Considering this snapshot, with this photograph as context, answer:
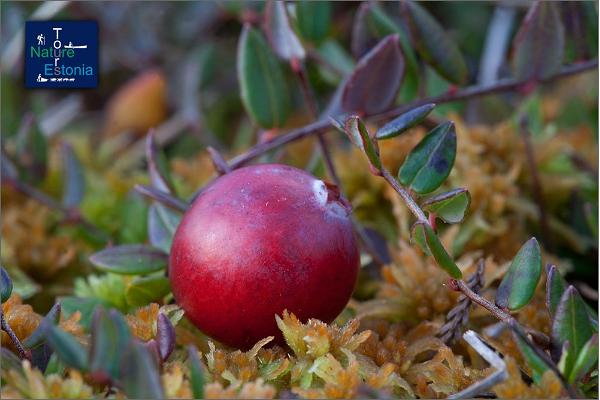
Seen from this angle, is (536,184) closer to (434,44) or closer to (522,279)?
(434,44)

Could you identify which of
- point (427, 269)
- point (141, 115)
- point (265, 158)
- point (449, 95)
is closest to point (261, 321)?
point (427, 269)

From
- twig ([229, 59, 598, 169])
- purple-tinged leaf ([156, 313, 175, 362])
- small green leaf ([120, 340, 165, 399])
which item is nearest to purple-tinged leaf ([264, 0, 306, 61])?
twig ([229, 59, 598, 169])

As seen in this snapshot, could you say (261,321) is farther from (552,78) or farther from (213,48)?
(213,48)

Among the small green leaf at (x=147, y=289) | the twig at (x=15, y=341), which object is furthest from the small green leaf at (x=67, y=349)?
the small green leaf at (x=147, y=289)

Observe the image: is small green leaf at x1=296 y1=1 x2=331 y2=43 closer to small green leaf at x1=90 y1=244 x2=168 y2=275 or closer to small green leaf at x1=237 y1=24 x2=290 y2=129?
small green leaf at x1=237 y1=24 x2=290 y2=129

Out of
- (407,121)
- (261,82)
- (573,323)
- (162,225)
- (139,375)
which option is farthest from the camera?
(261,82)

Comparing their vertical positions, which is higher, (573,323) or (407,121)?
(407,121)

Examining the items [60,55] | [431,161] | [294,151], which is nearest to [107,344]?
[431,161]
